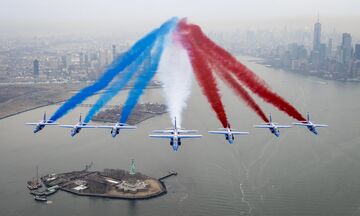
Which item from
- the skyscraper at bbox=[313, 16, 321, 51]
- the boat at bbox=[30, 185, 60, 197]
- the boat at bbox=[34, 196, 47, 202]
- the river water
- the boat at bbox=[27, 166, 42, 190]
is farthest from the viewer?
the skyscraper at bbox=[313, 16, 321, 51]

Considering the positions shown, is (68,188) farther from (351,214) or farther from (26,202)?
(351,214)

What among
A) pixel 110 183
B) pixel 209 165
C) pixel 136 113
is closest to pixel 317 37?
pixel 136 113

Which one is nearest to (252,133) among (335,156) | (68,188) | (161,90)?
(335,156)

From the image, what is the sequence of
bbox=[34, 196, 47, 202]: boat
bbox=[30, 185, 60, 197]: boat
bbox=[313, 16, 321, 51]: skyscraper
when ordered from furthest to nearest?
bbox=[313, 16, 321, 51]: skyscraper → bbox=[30, 185, 60, 197]: boat → bbox=[34, 196, 47, 202]: boat

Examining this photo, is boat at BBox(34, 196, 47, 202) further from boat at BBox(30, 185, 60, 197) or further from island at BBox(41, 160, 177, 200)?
island at BBox(41, 160, 177, 200)

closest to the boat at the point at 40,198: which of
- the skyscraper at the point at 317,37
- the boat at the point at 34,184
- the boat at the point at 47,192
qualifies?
the boat at the point at 47,192

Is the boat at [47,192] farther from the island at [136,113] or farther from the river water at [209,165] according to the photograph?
the island at [136,113]

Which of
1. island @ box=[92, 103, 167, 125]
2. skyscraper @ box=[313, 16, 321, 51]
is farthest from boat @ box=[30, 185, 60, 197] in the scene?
skyscraper @ box=[313, 16, 321, 51]

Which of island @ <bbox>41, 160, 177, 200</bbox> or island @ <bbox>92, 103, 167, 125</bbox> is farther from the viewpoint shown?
island @ <bbox>92, 103, 167, 125</bbox>
